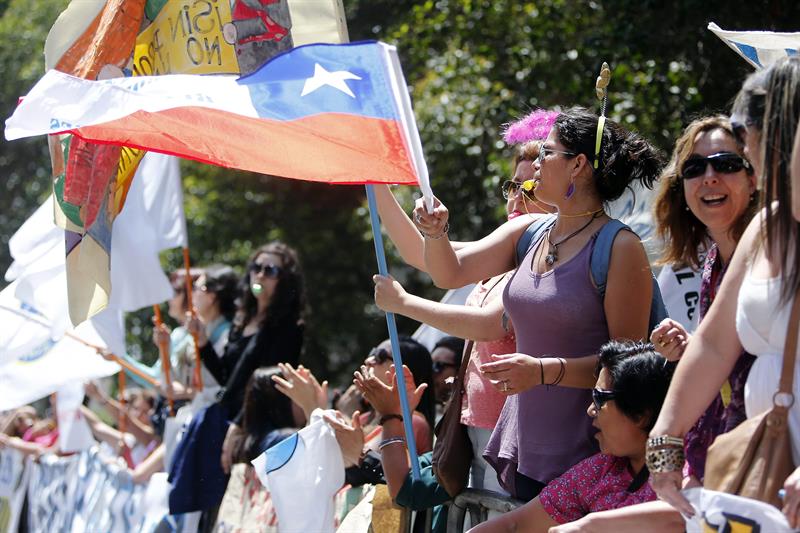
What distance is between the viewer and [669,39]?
313 inches

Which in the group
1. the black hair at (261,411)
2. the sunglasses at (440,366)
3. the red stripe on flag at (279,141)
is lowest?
the black hair at (261,411)

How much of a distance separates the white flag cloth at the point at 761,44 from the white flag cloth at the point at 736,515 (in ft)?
7.46

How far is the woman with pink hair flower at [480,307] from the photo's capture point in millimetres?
4359

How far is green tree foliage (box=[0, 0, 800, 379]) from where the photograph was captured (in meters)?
7.94

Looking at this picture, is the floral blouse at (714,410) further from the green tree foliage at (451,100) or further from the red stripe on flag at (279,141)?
the green tree foliage at (451,100)

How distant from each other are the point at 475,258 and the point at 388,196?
0.55 m

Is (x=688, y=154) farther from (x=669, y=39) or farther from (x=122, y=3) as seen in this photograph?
(x=669, y=39)

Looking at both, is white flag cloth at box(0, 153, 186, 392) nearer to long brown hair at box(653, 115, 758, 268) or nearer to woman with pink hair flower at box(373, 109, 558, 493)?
woman with pink hair flower at box(373, 109, 558, 493)

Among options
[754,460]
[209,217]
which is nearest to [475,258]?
[754,460]

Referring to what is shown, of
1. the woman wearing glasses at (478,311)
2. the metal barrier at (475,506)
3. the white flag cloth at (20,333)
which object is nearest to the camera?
the metal barrier at (475,506)

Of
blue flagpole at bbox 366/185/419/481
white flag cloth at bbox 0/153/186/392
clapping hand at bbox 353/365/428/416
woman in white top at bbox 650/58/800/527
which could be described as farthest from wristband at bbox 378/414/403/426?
white flag cloth at bbox 0/153/186/392

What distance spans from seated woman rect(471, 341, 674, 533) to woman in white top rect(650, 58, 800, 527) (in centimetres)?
61

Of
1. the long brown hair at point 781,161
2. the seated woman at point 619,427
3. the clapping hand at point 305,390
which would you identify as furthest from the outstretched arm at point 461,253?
the long brown hair at point 781,161

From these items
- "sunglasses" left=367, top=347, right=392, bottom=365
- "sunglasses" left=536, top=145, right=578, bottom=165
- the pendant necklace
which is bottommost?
"sunglasses" left=367, top=347, right=392, bottom=365
